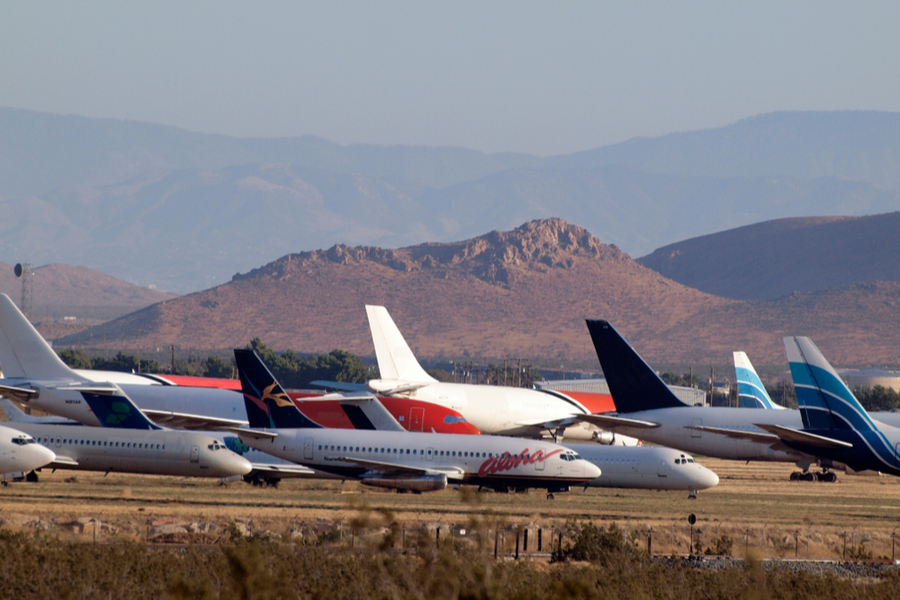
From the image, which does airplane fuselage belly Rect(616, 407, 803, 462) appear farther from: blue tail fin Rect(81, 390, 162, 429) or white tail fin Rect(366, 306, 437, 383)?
white tail fin Rect(366, 306, 437, 383)

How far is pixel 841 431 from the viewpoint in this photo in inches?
1639

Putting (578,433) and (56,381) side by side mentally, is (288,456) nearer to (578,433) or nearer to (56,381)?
(56,381)

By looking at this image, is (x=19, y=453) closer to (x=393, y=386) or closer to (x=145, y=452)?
(x=145, y=452)

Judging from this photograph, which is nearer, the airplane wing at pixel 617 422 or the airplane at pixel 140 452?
the airplane at pixel 140 452

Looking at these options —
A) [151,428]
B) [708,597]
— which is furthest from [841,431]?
[151,428]

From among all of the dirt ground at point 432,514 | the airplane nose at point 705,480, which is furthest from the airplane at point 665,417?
the dirt ground at point 432,514

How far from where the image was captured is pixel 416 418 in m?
58.6

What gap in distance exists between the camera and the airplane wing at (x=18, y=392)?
5661 cm

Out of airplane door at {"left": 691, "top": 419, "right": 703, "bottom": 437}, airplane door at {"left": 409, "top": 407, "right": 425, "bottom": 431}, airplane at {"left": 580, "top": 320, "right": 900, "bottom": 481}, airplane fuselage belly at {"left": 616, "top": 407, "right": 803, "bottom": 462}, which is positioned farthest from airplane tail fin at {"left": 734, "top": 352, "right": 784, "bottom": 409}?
airplane door at {"left": 691, "top": 419, "right": 703, "bottom": 437}

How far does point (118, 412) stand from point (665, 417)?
2416cm

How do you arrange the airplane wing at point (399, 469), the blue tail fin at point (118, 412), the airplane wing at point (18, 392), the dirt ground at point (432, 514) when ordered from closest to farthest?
the dirt ground at point (432, 514), the airplane wing at point (399, 469), the blue tail fin at point (118, 412), the airplane wing at point (18, 392)

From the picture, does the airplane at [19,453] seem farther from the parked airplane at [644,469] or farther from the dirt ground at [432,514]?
the parked airplane at [644,469]

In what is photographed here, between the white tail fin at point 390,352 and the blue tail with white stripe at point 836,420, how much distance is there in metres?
32.2

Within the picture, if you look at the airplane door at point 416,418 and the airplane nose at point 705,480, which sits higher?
the airplane door at point 416,418
